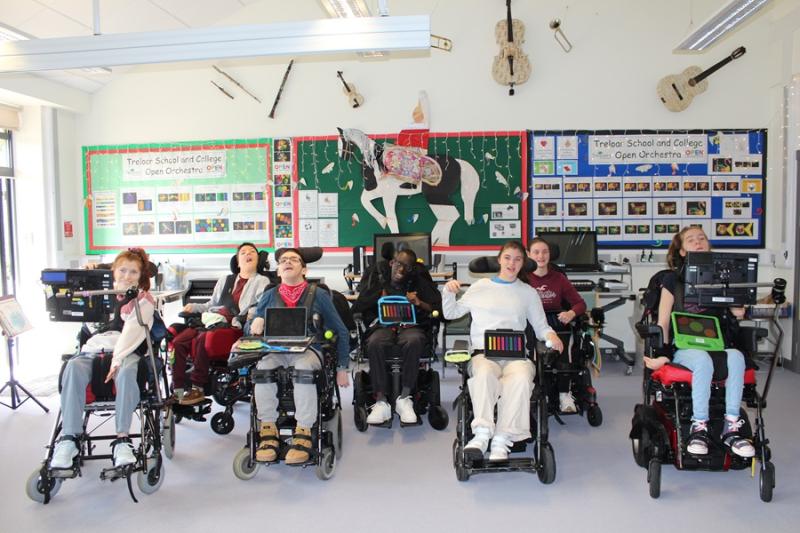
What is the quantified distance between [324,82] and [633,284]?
399cm

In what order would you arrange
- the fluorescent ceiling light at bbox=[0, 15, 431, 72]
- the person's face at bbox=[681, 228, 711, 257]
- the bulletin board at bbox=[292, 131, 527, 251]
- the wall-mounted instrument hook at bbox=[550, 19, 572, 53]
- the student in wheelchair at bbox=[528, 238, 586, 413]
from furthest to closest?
the bulletin board at bbox=[292, 131, 527, 251] < the wall-mounted instrument hook at bbox=[550, 19, 572, 53] < the student in wheelchair at bbox=[528, 238, 586, 413] < the person's face at bbox=[681, 228, 711, 257] < the fluorescent ceiling light at bbox=[0, 15, 431, 72]

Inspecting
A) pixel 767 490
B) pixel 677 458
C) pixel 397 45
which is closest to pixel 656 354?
pixel 677 458

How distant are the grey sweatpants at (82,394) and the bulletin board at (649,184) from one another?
4189 millimetres

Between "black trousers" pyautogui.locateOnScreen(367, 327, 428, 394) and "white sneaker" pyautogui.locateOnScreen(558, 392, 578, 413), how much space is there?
42.7 inches

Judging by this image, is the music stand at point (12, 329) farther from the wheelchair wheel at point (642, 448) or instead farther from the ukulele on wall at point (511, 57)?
the ukulele on wall at point (511, 57)

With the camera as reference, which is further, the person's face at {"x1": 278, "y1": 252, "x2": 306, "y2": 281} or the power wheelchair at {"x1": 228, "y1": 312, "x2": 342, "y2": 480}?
the person's face at {"x1": 278, "y1": 252, "x2": 306, "y2": 281}

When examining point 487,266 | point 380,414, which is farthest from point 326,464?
point 487,266

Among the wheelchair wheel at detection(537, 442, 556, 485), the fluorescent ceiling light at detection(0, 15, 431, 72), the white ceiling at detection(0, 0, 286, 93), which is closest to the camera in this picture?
the wheelchair wheel at detection(537, 442, 556, 485)

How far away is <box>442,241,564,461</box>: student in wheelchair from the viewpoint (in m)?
3.01

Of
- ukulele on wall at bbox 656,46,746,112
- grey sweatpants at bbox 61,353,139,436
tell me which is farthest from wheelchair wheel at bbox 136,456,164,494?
ukulele on wall at bbox 656,46,746,112

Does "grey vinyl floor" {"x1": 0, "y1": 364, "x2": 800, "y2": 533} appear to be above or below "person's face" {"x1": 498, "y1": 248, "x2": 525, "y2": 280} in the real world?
below

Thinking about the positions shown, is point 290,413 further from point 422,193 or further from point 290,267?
point 422,193

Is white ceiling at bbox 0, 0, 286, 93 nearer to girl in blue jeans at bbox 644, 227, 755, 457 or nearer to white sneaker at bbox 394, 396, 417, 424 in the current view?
white sneaker at bbox 394, 396, 417, 424

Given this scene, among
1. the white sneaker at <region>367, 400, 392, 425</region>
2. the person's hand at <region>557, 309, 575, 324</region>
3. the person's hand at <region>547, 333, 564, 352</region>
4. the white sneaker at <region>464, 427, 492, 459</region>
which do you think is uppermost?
the person's hand at <region>557, 309, 575, 324</region>
